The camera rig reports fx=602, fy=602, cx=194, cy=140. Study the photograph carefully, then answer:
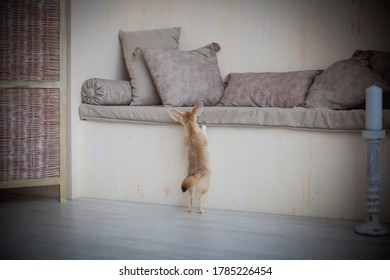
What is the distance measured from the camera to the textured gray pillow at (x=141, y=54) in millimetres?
3764

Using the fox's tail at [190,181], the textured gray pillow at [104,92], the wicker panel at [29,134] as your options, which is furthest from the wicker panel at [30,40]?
the fox's tail at [190,181]

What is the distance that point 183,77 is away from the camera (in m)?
3.64

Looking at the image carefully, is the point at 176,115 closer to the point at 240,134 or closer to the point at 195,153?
the point at 195,153

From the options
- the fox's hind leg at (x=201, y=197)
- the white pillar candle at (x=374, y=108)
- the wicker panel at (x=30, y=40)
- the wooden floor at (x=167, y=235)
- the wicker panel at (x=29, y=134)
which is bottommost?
the wooden floor at (x=167, y=235)

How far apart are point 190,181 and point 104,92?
92cm

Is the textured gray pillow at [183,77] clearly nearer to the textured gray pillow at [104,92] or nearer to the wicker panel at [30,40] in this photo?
the textured gray pillow at [104,92]

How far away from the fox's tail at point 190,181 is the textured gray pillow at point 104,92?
865 millimetres

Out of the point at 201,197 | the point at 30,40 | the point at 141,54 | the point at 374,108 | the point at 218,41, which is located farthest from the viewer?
the point at 218,41

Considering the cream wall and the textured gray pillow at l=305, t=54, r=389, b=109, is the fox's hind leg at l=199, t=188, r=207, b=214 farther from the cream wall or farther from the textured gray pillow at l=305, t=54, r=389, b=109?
the textured gray pillow at l=305, t=54, r=389, b=109

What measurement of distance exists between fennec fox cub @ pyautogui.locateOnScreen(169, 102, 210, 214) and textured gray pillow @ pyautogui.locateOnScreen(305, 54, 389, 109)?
64 centimetres

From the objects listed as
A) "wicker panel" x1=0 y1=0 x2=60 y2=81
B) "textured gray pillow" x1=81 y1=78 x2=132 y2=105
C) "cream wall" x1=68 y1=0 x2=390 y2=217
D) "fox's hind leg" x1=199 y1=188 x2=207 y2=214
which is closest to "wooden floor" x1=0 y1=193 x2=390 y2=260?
"fox's hind leg" x1=199 y1=188 x2=207 y2=214

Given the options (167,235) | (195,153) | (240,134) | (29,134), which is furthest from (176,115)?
(29,134)

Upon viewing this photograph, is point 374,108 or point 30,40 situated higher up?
point 30,40
